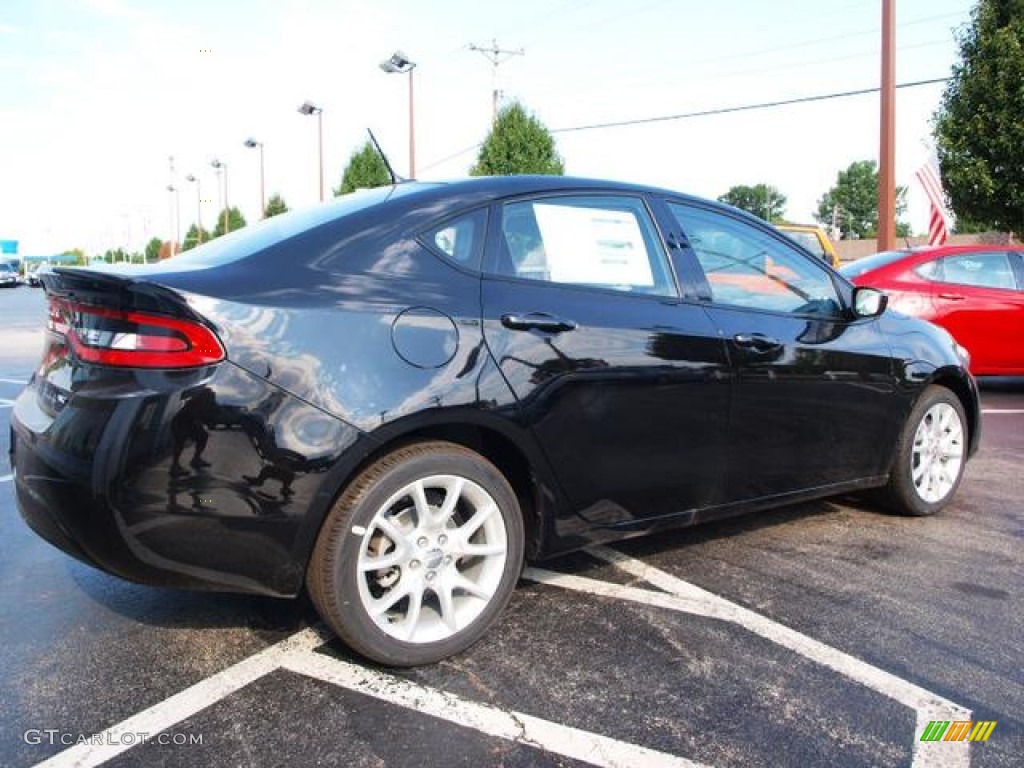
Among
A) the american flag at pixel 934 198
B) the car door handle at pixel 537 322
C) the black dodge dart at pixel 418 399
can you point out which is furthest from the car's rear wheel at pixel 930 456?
the american flag at pixel 934 198

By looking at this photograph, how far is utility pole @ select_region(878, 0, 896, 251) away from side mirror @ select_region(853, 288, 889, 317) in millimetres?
10202

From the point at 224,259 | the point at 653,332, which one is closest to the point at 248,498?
the point at 224,259

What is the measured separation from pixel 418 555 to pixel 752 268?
77.7 inches

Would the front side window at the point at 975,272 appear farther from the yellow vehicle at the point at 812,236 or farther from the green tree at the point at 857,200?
the green tree at the point at 857,200

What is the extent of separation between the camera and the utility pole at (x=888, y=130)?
13.2 meters

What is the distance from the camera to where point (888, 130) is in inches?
531

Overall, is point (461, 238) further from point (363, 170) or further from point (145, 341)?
point (363, 170)

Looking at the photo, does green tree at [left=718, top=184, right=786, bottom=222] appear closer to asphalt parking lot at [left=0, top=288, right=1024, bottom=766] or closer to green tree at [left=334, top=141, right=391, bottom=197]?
green tree at [left=334, top=141, right=391, bottom=197]

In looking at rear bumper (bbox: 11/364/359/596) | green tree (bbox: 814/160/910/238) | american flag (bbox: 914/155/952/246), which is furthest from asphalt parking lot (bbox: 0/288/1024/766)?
green tree (bbox: 814/160/910/238)

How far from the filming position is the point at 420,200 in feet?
9.64

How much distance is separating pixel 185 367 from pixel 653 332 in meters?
1.62

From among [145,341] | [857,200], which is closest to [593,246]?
[145,341]

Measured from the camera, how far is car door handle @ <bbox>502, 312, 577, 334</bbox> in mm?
2854

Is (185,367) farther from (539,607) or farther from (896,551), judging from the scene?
(896,551)
